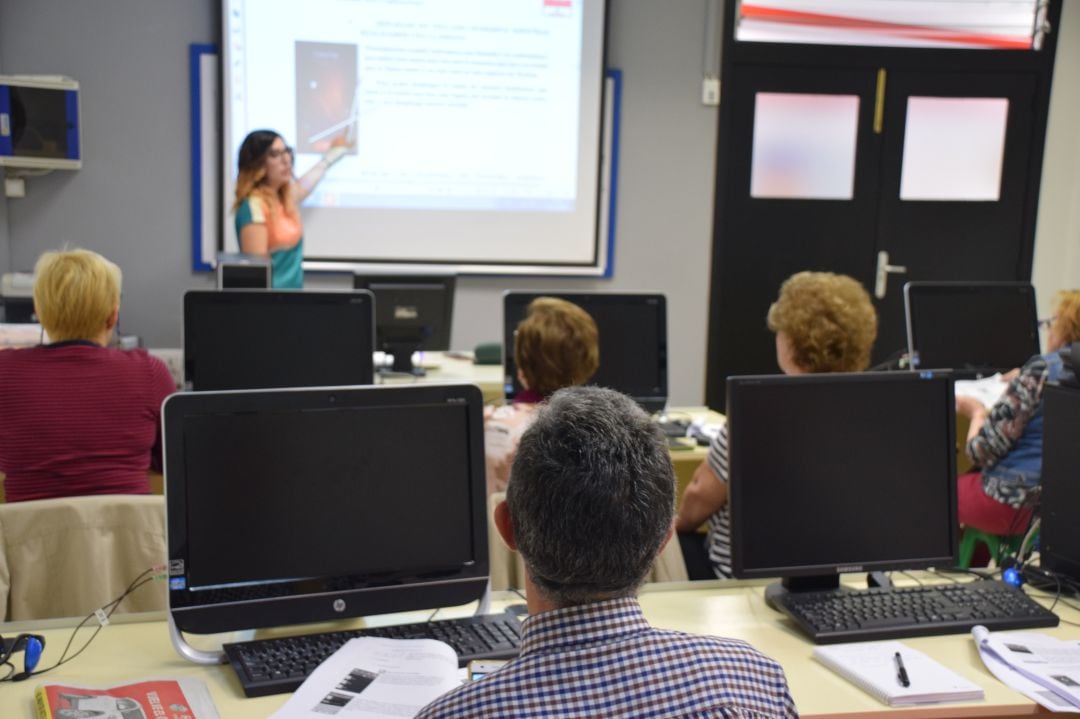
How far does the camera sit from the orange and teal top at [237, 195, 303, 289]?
4.34 m

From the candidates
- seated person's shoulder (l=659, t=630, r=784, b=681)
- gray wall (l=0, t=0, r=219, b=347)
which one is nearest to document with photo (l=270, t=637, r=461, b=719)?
seated person's shoulder (l=659, t=630, r=784, b=681)

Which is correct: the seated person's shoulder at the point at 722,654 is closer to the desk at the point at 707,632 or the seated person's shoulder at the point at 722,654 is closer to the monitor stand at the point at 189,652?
the desk at the point at 707,632

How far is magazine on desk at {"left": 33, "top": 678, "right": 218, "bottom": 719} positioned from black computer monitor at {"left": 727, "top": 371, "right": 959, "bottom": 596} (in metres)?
0.96

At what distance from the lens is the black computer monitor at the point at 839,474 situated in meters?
1.86

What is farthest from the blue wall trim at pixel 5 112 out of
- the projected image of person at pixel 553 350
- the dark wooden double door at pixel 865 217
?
the dark wooden double door at pixel 865 217

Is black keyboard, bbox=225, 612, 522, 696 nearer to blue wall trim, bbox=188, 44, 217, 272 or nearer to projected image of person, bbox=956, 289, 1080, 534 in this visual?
projected image of person, bbox=956, 289, 1080, 534

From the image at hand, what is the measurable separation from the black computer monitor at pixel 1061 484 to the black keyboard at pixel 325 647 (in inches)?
45.8

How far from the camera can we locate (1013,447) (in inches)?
Answer: 122

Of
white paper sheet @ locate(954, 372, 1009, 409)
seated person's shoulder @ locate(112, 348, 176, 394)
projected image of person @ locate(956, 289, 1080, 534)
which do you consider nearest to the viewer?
seated person's shoulder @ locate(112, 348, 176, 394)

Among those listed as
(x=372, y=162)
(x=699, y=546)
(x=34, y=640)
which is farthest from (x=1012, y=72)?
(x=34, y=640)

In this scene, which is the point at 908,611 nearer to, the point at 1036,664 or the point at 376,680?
the point at 1036,664

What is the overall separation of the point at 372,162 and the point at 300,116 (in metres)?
0.44

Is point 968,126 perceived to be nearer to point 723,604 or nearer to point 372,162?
point 372,162

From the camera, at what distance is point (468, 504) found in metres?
1.76
